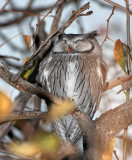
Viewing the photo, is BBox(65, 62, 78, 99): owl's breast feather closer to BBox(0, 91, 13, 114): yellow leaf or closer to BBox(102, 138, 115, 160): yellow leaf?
BBox(102, 138, 115, 160): yellow leaf

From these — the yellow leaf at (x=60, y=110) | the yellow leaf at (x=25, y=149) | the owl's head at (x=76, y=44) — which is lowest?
the yellow leaf at (x=25, y=149)

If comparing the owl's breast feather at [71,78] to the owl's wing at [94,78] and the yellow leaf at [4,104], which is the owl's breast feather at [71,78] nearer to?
the owl's wing at [94,78]

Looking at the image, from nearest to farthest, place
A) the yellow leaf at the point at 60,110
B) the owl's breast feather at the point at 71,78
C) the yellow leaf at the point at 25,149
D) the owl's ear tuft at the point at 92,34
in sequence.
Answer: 1. the yellow leaf at the point at 25,149
2. the yellow leaf at the point at 60,110
3. the owl's breast feather at the point at 71,78
4. the owl's ear tuft at the point at 92,34

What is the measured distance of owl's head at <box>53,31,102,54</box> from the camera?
8.24ft

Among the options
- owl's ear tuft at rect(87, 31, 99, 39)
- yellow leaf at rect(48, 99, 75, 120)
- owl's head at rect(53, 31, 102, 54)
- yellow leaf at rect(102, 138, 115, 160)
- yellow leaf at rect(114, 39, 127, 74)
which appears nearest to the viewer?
yellow leaf at rect(48, 99, 75, 120)

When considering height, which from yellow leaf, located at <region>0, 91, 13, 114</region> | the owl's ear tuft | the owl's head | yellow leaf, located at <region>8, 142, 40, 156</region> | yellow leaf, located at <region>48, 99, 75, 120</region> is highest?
the owl's ear tuft

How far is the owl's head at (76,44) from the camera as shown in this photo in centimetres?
251

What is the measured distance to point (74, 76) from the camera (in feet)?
7.16

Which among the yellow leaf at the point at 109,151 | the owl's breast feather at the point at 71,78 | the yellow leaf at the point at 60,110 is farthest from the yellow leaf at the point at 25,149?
the owl's breast feather at the point at 71,78

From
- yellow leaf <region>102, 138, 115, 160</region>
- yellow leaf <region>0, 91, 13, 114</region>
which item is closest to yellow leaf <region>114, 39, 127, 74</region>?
yellow leaf <region>102, 138, 115, 160</region>

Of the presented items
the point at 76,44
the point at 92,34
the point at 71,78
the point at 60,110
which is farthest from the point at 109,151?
the point at 92,34

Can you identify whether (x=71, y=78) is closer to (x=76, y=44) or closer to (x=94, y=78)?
(x=94, y=78)

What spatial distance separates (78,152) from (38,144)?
4.51 ft

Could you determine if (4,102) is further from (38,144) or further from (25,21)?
(25,21)
